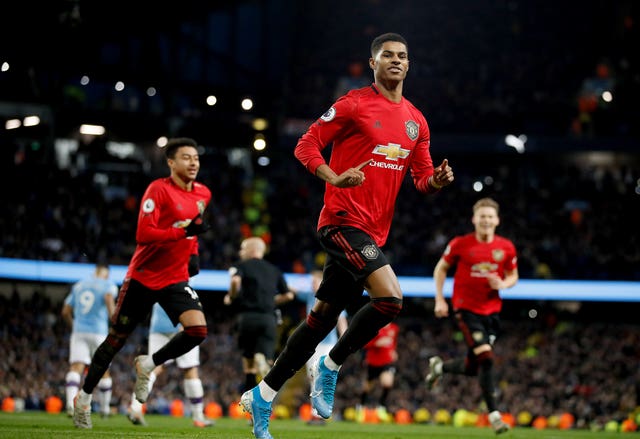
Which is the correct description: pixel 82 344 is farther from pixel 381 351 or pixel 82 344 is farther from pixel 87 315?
pixel 381 351

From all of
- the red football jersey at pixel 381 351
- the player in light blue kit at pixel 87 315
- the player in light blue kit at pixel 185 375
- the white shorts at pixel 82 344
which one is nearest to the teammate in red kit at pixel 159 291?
the player in light blue kit at pixel 185 375

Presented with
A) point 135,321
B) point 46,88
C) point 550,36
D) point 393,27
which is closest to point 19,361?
point 46,88

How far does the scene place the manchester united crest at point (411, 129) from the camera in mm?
7543

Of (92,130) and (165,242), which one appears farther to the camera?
(92,130)

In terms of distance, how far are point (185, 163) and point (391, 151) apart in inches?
122

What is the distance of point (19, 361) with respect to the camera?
87.4ft

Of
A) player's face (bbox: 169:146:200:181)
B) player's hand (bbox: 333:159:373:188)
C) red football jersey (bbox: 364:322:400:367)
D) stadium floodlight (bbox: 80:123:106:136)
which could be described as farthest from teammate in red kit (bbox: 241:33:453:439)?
stadium floodlight (bbox: 80:123:106:136)

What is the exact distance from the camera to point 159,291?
9.59 meters

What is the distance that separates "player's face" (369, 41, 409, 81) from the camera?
7.47 metres

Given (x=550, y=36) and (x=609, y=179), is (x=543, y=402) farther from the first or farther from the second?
(x=550, y=36)

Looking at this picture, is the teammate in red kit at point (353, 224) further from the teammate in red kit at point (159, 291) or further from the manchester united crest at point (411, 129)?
the teammate in red kit at point (159, 291)

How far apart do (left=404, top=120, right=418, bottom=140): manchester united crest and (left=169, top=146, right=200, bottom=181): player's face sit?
296 centimetres

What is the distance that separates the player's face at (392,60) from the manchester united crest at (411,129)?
0.36 meters

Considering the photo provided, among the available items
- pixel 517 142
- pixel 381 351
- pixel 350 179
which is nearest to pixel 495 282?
pixel 350 179
